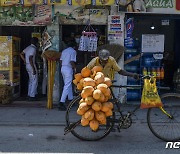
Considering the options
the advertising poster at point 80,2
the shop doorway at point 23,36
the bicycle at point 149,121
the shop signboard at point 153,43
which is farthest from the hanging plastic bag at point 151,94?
the shop doorway at point 23,36

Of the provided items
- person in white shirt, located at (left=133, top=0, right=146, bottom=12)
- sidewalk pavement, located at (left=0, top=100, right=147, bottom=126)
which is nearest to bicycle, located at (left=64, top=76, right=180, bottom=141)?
sidewalk pavement, located at (left=0, top=100, right=147, bottom=126)

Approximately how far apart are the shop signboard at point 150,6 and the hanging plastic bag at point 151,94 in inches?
142

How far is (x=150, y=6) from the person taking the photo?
8.69 metres

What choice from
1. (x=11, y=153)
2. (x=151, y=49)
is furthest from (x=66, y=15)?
(x=11, y=153)

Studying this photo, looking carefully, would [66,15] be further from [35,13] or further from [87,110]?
[87,110]

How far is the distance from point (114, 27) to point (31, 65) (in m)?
2.53

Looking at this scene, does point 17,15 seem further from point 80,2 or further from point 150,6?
point 150,6

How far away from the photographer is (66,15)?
870 cm

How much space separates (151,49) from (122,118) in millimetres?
4180

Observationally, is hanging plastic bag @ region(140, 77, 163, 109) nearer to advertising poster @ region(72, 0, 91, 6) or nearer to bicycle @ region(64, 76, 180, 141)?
bicycle @ region(64, 76, 180, 141)

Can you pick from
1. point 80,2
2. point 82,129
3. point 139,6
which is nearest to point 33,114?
point 82,129

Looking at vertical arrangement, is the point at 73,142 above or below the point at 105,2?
below

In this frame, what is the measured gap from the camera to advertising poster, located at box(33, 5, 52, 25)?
866 cm

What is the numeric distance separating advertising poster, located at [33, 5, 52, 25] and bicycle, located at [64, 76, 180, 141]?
362 cm
